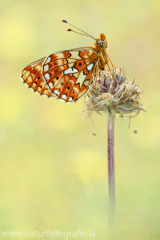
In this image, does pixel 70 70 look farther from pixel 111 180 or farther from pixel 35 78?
pixel 111 180

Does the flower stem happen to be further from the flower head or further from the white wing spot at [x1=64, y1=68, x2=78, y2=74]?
the white wing spot at [x1=64, y1=68, x2=78, y2=74]

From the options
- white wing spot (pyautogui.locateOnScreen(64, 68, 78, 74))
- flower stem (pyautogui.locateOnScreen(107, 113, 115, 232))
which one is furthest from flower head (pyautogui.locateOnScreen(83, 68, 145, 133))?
white wing spot (pyautogui.locateOnScreen(64, 68, 78, 74))


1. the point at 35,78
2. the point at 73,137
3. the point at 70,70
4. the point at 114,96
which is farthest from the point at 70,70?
the point at 73,137

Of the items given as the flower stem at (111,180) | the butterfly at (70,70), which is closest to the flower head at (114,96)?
the flower stem at (111,180)

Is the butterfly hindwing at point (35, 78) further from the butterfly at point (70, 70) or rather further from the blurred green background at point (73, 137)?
the blurred green background at point (73, 137)

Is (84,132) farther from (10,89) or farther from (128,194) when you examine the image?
(128,194)

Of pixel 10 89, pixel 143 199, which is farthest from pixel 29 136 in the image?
pixel 143 199
